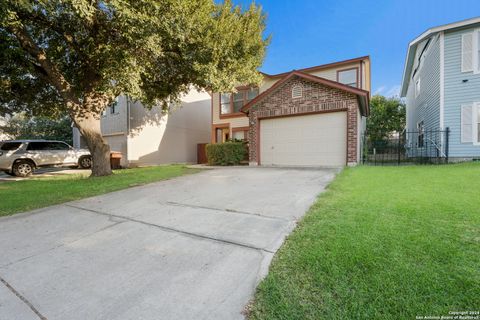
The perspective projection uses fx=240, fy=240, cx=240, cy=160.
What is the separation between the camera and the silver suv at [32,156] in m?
11.0

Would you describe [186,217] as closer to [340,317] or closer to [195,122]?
[340,317]

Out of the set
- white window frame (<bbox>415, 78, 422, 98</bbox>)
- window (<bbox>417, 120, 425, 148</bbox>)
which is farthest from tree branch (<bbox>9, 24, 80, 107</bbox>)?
white window frame (<bbox>415, 78, 422, 98</bbox>)

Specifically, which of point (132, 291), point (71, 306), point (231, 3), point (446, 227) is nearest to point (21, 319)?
point (71, 306)

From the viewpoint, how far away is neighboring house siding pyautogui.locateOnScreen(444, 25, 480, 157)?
32.1ft

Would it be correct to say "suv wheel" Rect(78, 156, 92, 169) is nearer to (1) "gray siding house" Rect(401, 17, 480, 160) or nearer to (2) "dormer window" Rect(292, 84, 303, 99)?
(2) "dormer window" Rect(292, 84, 303, 99)

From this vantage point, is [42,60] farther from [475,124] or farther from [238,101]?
[475,124]

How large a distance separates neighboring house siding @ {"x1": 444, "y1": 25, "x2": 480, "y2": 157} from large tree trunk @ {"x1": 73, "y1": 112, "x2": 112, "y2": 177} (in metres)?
14.3

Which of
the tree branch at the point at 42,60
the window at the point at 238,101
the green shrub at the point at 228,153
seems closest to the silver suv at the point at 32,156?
the tree branch at the point at 42,60

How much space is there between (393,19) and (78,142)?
23994mm

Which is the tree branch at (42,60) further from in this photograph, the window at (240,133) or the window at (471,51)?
the window at (471,51)

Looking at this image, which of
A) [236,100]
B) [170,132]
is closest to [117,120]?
[170,132]

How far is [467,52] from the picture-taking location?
32.4 ft

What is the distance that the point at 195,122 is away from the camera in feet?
62.6

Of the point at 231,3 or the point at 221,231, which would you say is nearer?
the point at 221,231
